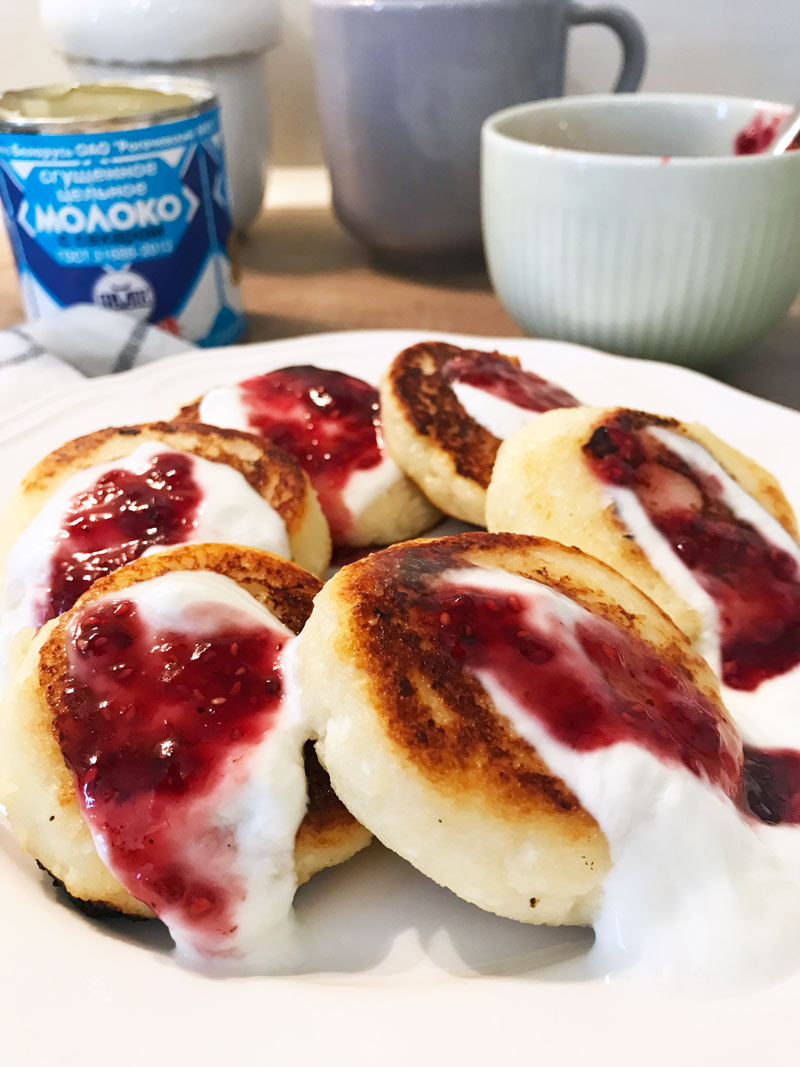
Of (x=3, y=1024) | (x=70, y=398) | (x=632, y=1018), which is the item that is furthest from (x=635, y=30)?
(x=3, y=1024)

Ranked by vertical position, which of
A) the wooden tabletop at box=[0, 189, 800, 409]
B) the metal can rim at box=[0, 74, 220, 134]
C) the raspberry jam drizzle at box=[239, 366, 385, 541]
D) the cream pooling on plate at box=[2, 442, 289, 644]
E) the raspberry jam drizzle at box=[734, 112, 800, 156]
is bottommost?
the wooden tabletop at box=[0, 189, 800, 409]

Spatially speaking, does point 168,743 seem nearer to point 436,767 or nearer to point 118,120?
point 436,767

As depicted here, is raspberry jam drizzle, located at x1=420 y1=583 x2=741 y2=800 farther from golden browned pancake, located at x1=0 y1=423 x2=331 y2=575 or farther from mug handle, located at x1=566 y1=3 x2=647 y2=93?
mug handle, located at x1=566 y1=3 x2=647 y2=93

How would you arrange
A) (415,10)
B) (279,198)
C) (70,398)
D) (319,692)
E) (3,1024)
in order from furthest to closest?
(279,198)
(415,10)
(70,398)
(319,692)
(3,1024)

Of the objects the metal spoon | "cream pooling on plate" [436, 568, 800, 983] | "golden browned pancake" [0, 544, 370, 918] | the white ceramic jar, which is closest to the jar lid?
the white ceramic jar

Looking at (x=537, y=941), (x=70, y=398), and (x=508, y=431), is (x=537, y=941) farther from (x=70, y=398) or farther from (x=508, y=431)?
(x=70, y=398)
